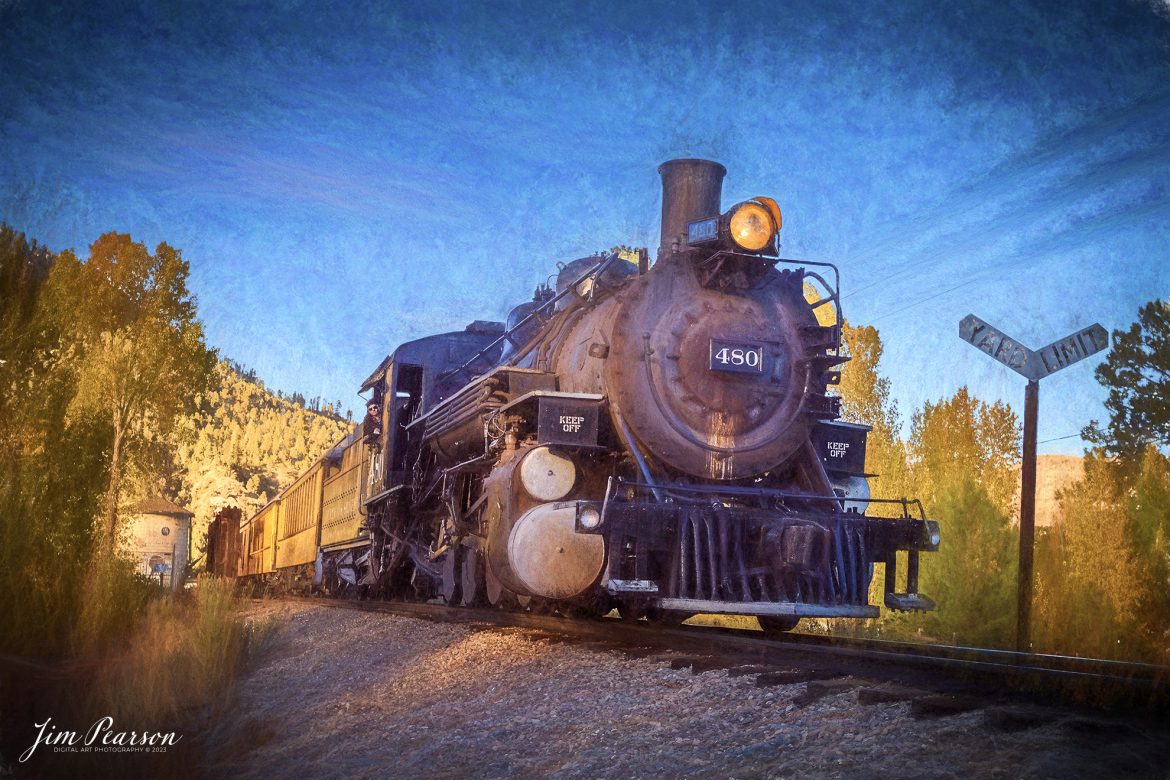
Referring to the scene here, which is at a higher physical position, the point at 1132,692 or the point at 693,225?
the point at 693,225

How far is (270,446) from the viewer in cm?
8769

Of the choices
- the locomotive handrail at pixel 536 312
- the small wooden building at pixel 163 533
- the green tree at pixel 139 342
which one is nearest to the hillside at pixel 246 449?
the small wooden building at pixel 163 533

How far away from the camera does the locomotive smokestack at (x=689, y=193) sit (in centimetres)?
1002

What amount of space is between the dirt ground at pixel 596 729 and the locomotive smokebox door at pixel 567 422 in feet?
5.60

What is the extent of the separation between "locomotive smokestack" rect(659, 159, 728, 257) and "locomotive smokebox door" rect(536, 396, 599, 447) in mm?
1994

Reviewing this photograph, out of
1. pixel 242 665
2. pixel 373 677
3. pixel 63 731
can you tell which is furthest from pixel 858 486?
pixel 63 731

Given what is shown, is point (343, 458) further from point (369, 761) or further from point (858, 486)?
point (369, 761)

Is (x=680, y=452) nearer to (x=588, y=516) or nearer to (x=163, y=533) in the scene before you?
(x=588, y=516)

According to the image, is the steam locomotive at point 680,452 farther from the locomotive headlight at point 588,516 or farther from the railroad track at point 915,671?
the railroad track at point 915,671

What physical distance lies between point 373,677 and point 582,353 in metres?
3.48

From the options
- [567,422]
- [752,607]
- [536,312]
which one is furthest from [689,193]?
[752,607]

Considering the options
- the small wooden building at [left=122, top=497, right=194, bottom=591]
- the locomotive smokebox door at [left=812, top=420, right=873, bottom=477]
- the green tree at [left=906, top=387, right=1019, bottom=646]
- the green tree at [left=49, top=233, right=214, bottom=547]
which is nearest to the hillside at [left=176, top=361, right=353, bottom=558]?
the small wooden building at [left=122, top=497, right=194, bottom=591]

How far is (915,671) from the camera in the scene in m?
5.48
